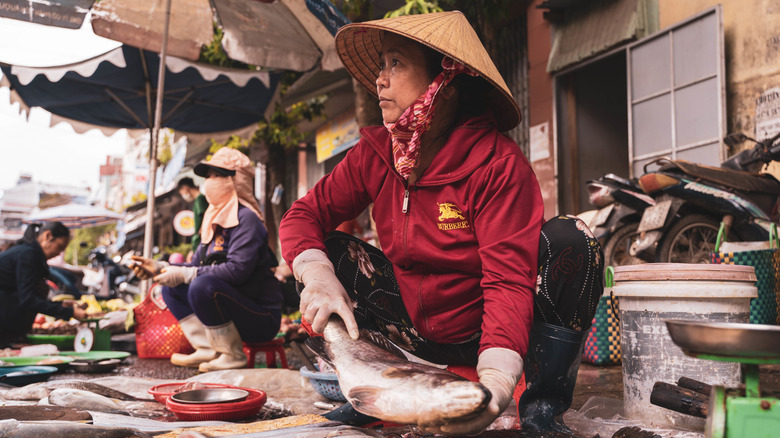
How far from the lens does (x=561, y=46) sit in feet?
22.7

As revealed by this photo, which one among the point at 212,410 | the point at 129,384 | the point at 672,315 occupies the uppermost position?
the point at 672,315

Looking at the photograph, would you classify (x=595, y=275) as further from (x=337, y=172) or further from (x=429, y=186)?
(x=337, y=172)

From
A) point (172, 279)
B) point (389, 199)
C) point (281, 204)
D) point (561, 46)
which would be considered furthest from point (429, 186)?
point (281, 204)

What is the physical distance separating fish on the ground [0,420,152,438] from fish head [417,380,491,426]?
882 millimetres

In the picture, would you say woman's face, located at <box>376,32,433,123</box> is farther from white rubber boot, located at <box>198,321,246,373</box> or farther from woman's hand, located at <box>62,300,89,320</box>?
woman's hand, located at <box>62,300,89,320</box>

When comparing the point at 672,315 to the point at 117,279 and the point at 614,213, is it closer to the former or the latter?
the point at 614,213

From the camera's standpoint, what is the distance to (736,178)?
419cm

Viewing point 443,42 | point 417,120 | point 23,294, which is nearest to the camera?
point 443,42

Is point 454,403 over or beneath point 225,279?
beneath

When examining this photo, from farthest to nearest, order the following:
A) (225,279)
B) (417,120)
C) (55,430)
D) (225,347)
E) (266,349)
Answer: (266,349), (225,347), (225,279), (417,120), (55,430)

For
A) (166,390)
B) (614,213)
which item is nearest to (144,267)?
(166,390)

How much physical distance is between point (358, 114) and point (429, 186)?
4.05 meters

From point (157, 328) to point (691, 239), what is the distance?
13.7 ft

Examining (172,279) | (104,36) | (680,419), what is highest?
(104,36)
